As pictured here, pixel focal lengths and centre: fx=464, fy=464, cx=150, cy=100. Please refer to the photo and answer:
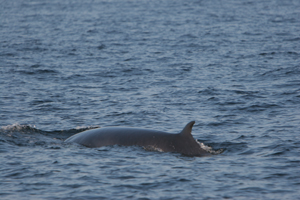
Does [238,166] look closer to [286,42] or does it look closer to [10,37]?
[286,42]

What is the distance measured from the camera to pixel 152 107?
17.7m

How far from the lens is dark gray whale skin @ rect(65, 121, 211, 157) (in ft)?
37.6

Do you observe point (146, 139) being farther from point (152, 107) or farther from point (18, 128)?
point (152, 107)

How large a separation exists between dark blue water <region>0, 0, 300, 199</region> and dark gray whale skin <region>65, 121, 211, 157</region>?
221mm

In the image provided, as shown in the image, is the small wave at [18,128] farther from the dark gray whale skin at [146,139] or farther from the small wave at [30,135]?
the dark gray whale skin at [146,139]

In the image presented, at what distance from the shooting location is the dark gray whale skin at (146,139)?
37.6 feet

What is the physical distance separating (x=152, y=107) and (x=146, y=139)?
5960mm

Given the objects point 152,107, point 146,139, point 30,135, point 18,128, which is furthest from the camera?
point 152,107

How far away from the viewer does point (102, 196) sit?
383 inches

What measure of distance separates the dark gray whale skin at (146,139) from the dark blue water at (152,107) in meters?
0.22

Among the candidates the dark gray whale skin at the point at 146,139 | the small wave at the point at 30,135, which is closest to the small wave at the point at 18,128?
the small wave at the point at 30,135

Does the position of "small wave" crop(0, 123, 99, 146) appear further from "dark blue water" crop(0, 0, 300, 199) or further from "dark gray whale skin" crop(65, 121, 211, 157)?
"dark gray whale skin" crop(65, 121, 211, 157)

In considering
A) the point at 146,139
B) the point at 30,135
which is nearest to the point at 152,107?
the point at 30,135

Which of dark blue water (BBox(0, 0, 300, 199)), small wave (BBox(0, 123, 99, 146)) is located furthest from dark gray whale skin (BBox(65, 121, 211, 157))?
small wave (BBox(0, 123, 99, 146))
